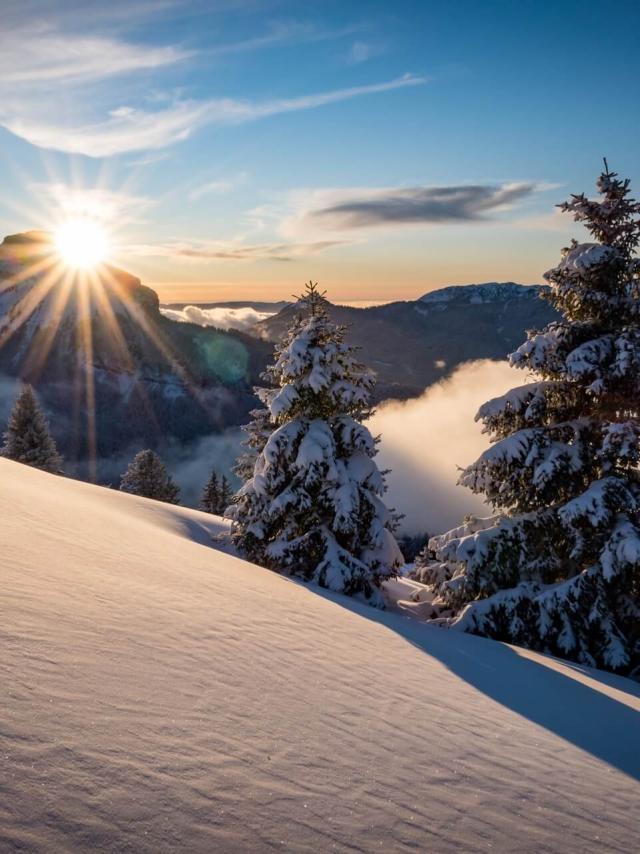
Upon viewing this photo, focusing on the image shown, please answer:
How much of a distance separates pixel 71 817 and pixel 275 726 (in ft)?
5.96

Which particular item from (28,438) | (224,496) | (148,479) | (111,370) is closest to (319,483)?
(148,479)

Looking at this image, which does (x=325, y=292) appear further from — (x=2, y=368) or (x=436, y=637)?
(x=2, y=368)

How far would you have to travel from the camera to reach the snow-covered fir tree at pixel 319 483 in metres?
13.0

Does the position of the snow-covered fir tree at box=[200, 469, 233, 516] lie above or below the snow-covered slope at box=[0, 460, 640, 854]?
below

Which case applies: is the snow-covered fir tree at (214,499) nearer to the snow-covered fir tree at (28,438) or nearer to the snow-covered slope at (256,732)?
the snow-covered fir tree at (28,438)

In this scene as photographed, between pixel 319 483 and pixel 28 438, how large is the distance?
80.5ft

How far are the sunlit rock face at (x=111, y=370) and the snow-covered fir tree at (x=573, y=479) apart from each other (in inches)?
5693

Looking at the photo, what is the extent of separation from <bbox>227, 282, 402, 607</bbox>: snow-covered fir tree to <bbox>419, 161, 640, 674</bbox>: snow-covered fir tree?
2.13m

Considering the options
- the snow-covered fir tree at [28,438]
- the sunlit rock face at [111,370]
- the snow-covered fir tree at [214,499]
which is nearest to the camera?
the snow-covered fir tree at [28,438]

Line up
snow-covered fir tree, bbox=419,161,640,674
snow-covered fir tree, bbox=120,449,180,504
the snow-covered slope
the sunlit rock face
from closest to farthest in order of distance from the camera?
the snow-covered slope
snow-covered fir tree, bbox=419,161,640,674
snow-covered fir tree, bbox=120,449,180,504
the sunlit rock face

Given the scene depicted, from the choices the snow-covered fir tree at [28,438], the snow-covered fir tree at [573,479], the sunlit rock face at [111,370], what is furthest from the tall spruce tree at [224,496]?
the sunlit rock face at [111,370]

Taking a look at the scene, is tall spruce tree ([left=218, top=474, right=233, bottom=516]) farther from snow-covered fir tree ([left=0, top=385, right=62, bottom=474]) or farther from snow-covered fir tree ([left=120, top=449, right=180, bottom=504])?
snow-covered fir tree ([left=0, top=385, right=62, bottom=474])

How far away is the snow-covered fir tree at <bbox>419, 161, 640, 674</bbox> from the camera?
33.4 feet

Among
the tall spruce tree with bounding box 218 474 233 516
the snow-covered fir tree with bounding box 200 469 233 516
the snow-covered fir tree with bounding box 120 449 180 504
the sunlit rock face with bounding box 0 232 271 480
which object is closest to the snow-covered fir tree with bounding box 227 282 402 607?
the snow-covered fir tree with bounding box 120 449 180 504
